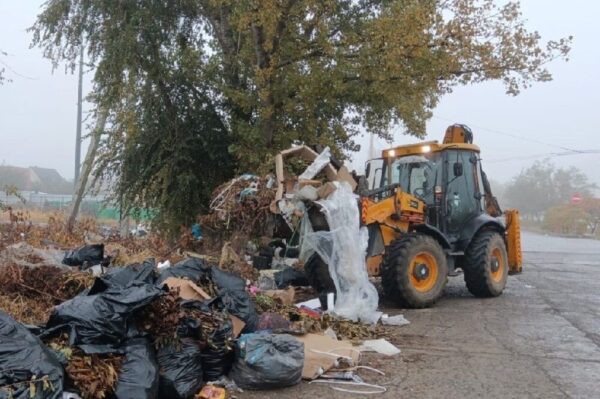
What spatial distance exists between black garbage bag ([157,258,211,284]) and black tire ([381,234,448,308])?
2.67 meters

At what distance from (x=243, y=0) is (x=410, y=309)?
19.5 ft

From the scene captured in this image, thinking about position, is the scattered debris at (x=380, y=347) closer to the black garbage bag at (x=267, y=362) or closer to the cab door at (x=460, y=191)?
the black garbage bag at (x=267, y=362)

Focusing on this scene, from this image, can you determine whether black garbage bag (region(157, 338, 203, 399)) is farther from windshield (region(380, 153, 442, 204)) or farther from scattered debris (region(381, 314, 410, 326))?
windshield (region(380, 153, 442, 204))

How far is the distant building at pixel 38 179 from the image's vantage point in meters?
61.3

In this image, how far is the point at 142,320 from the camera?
4.33 metres

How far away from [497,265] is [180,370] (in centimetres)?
652

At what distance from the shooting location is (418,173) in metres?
9.23

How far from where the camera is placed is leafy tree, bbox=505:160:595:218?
78.1 meters

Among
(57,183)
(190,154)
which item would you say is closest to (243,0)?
(190,154)

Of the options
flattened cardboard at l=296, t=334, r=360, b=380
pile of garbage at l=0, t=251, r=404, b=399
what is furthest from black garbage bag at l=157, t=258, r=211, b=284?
flattened cardboard at l=296, t=334, r=360, b=380

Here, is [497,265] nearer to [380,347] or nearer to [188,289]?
[380,347]

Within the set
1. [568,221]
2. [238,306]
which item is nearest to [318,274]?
[238,306]

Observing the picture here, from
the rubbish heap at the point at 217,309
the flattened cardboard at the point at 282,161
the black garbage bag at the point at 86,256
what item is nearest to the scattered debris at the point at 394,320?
the rubbish heap at the point at 217,309

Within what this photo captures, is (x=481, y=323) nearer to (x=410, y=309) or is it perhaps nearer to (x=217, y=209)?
(x=410, y=309)
